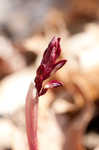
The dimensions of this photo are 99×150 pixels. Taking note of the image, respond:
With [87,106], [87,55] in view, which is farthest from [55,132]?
[87,55]

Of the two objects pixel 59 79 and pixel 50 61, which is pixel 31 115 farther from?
pixel 59 79

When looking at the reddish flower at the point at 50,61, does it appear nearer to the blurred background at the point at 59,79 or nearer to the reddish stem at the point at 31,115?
the reddish stem at the point at 31,115

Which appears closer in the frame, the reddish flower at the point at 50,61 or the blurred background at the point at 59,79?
the reddish flower at the point at 50,61

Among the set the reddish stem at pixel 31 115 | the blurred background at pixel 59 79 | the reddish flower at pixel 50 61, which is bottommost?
the reddish stem at pixel 31 115

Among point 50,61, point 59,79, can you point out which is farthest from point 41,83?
point 59,79

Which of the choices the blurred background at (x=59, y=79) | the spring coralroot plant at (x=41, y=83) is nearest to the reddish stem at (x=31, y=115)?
the spring coralroot plant at (x=41, y=83)

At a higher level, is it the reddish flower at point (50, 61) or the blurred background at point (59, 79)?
the blurred background at point (59, 79)
